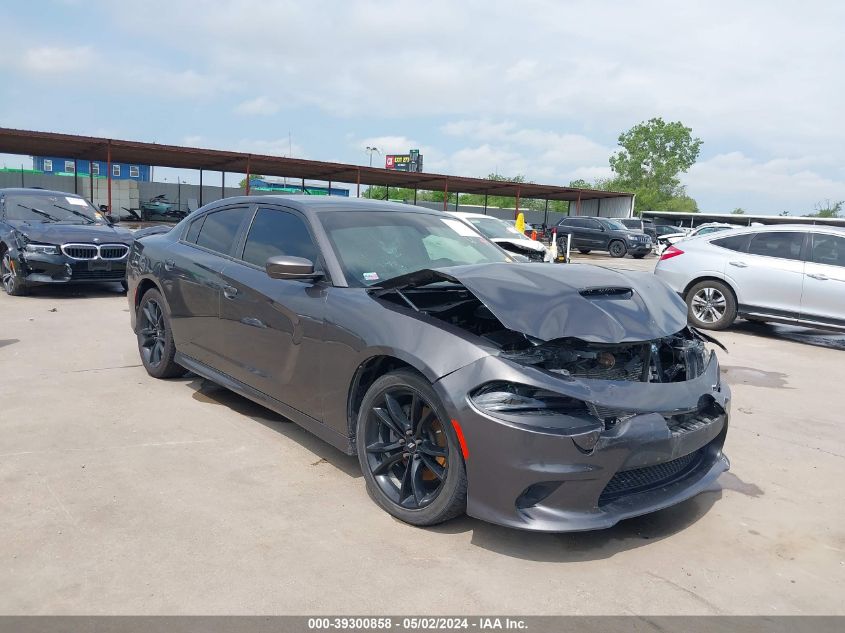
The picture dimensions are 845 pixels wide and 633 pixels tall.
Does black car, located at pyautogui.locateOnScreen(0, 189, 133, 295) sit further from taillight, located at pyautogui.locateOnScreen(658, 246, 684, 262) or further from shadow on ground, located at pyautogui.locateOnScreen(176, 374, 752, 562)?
taillight, located at pyautogui.locateOnScreen(658, 246, 684, 262)

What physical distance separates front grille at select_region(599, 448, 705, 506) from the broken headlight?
0.37m

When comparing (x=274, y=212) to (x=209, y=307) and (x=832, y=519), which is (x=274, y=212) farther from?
(x=832, y=519)

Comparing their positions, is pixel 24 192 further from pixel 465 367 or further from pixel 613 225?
pixel 613 225

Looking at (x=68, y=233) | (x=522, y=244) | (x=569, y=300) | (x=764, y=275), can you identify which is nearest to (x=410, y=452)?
(x=569, y=300)

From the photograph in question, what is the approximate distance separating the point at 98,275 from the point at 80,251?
44cm

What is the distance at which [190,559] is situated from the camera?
114 inches

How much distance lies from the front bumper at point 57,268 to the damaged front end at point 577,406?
323 inches

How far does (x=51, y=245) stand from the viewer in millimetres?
9867

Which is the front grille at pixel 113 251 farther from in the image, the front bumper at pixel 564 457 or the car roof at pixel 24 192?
the front bumper at pixel 564 457

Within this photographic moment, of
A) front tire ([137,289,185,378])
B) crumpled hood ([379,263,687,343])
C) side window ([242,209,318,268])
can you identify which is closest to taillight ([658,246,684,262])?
crumpled hood ([379,263,687,343])

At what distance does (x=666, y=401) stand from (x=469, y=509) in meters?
1.04

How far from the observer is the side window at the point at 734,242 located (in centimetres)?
944

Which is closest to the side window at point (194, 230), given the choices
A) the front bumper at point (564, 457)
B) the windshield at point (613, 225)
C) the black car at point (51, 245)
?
the front bumper at point (564, 457)
